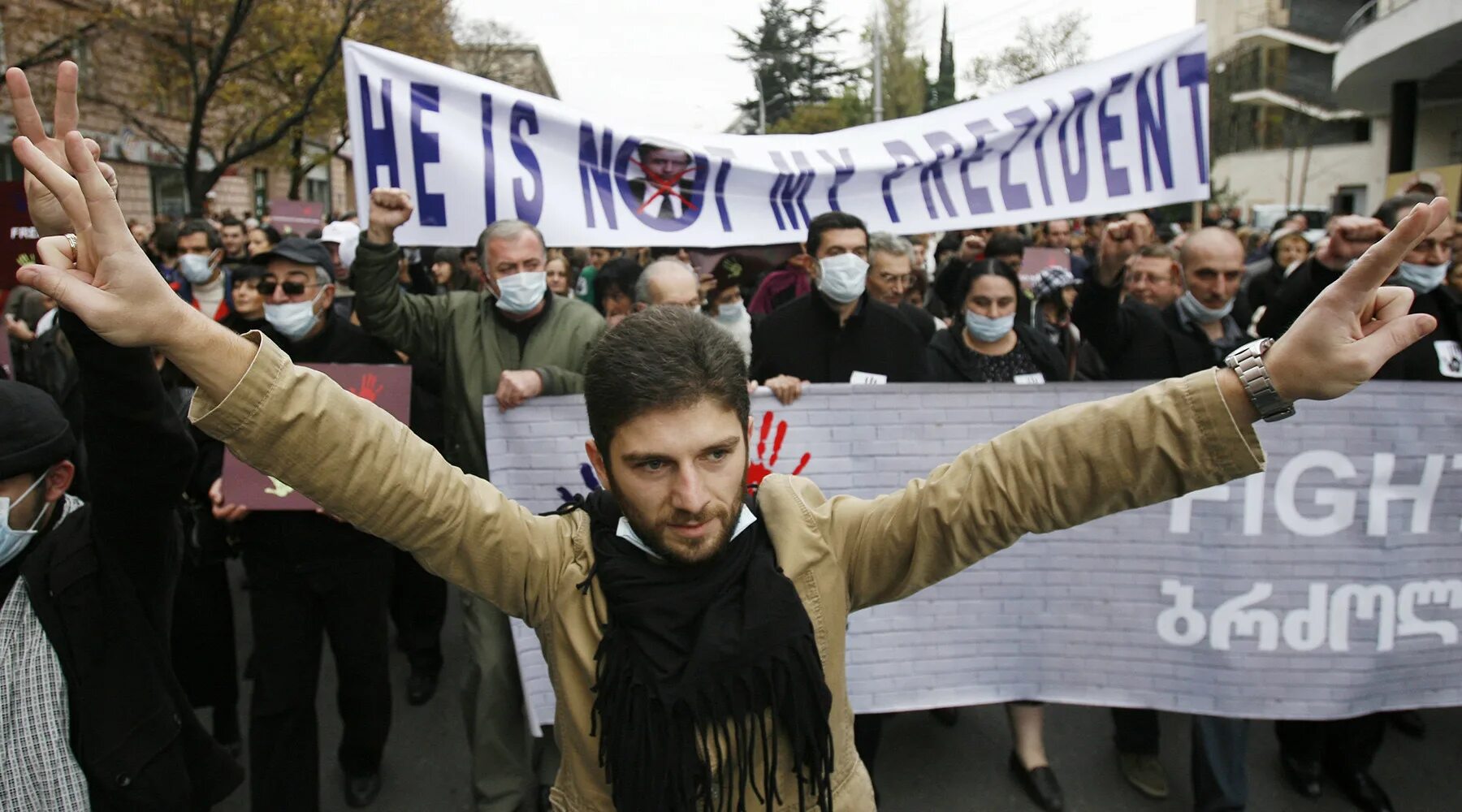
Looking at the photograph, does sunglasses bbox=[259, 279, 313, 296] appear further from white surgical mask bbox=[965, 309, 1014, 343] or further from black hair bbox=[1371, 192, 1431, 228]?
black hair bbox=[1371, 192, 1431, 228]

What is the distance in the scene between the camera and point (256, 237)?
776cm

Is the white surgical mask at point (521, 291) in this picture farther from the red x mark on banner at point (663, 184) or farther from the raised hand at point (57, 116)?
the raised hand at point (57, 116)

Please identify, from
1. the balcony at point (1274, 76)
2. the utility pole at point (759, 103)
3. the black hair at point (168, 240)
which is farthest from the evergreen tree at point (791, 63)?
the black hair at point (168, 240)

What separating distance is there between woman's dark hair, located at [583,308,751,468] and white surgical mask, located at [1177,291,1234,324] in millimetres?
3012

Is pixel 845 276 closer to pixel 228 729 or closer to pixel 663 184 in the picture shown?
pixel 663 184

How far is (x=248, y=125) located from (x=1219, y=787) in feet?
79.3

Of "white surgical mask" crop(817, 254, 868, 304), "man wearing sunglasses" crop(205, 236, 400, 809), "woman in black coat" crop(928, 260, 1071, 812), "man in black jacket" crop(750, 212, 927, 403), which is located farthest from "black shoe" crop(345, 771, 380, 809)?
"white surgical mask" crop(817, 254, 868, 304)

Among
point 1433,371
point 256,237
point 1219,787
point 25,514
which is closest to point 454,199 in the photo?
point 25,514

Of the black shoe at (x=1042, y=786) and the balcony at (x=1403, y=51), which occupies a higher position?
the balcony at (x=1403, y=51)

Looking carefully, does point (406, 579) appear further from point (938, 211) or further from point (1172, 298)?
point (1172, 298)

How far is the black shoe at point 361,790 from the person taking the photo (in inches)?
143

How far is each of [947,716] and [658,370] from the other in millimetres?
3205

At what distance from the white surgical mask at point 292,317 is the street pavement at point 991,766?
1.70 m

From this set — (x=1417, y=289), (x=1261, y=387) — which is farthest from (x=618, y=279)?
(x=1261, y=387)
